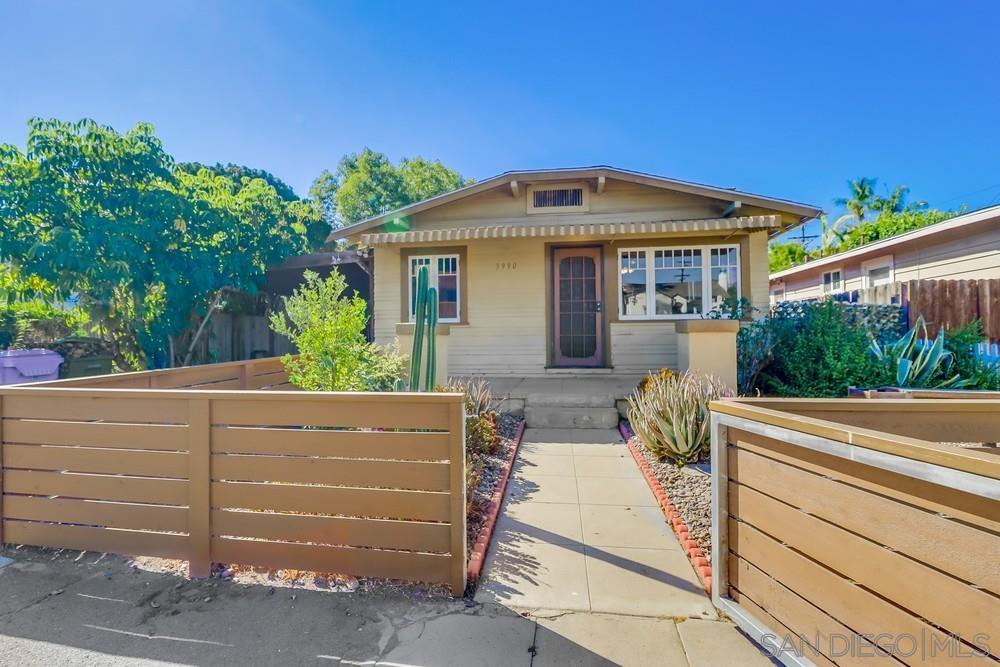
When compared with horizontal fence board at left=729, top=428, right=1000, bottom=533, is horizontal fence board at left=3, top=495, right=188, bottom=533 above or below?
below

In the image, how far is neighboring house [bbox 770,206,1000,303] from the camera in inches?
344

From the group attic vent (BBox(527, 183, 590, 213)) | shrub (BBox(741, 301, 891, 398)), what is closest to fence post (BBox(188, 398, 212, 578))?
shrub (BBox(741, 301, 891, 398))

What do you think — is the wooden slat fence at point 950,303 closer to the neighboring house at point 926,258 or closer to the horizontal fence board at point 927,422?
the neighboring house at point 926,258

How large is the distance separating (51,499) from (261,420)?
162cm

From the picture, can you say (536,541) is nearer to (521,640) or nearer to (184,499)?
(521,640)

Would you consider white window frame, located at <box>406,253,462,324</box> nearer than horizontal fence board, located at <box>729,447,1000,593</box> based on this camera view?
No

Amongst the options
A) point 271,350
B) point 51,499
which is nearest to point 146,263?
point 271,350

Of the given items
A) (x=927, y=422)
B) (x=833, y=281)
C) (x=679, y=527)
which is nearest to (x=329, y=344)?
(x=679, y=527)

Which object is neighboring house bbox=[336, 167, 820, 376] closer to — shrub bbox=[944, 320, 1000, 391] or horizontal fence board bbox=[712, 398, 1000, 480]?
shrub bbox=[944, 320, 1000, 391]

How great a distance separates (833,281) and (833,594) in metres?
15.9

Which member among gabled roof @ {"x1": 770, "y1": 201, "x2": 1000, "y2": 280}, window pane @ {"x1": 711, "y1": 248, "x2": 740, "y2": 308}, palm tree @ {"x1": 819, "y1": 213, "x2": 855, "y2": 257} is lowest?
window pane @ {"x1": 711, "y1": 248, "x2": 740, "y2": 308}

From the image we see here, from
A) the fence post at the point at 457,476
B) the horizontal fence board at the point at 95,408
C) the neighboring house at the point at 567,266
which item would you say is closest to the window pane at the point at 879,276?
the neighboring house at the point at 567,266

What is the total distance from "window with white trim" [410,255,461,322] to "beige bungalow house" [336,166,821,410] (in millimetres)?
22

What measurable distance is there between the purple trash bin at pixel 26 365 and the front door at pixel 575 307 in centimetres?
855
